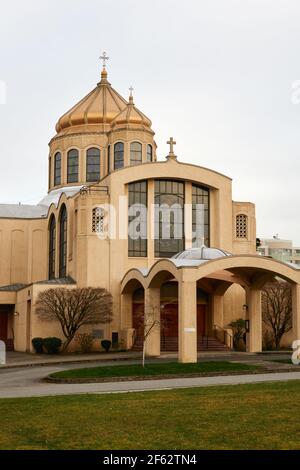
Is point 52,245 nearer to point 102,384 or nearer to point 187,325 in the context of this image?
point 187,325

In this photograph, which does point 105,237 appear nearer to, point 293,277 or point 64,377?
point 293,277

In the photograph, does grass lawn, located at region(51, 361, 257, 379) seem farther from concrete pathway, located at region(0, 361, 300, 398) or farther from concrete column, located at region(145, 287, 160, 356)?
concrete column, located at region(145, 287, 160, 356)

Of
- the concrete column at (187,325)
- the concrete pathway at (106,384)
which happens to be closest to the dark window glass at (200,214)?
the concrete column at (187,325)

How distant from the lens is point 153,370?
1102 inches

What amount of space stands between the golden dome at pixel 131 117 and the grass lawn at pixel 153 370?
1061 inches

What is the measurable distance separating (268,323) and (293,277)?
11.2 meters

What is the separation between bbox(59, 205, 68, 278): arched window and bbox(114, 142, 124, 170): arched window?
590 cm

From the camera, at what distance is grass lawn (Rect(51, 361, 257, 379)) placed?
26953 millimetres

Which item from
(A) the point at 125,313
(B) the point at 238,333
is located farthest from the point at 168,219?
(B) the point at 238,333

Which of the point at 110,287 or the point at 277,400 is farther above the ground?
the point at 110,287

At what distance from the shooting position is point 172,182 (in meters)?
47.0

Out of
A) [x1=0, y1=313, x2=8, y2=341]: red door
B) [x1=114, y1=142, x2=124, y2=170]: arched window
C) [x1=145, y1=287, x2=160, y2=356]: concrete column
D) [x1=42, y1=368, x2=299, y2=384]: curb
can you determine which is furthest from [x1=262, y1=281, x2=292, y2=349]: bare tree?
[x1=0, y1=313, x2=8, y2=341]: red door

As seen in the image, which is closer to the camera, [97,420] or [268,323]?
[97,420]
